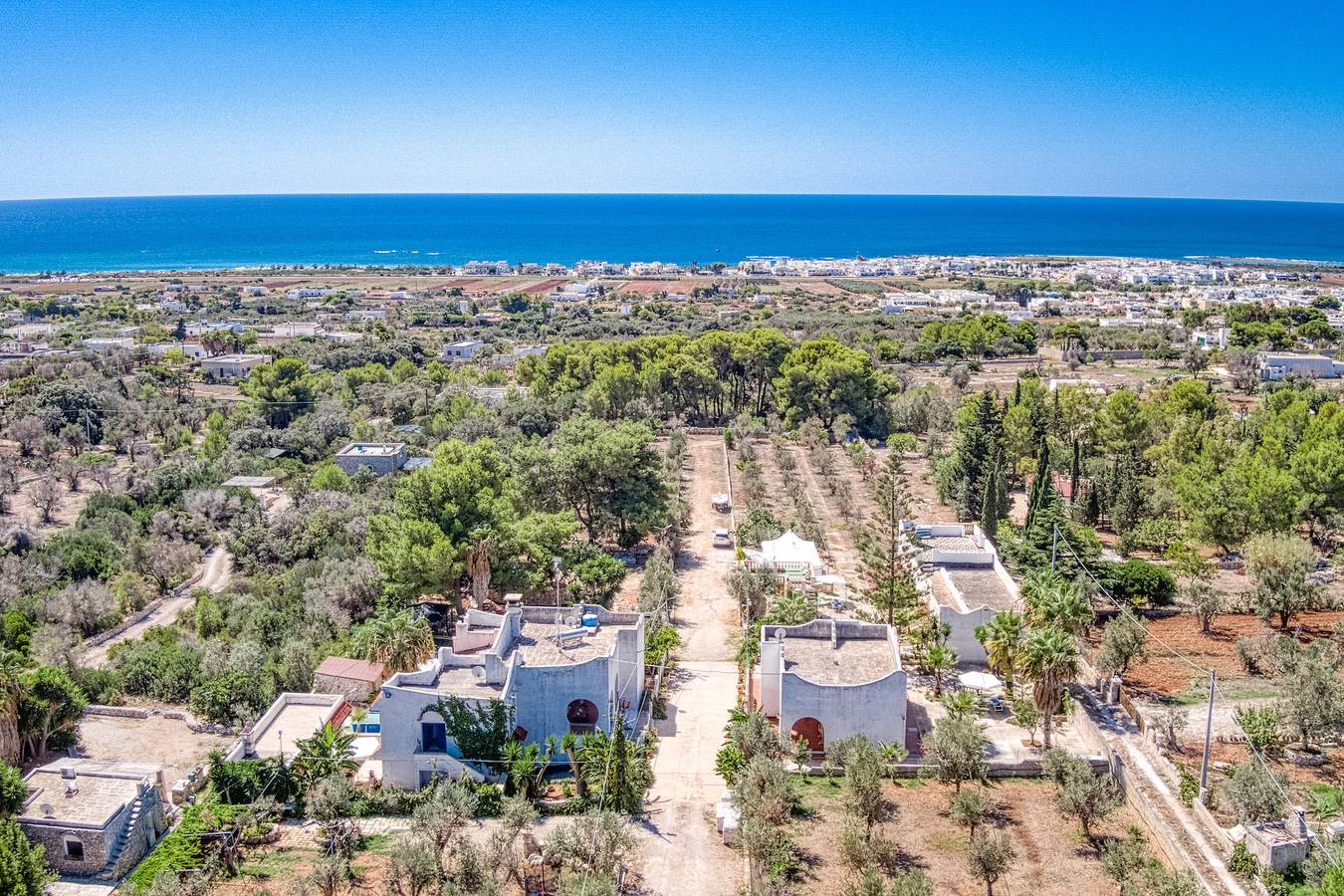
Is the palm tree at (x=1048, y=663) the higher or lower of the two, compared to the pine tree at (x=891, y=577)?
higher

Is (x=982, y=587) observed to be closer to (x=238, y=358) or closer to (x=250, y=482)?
(x=250, y=482)

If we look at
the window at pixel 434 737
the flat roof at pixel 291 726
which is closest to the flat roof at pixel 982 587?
the window at pixel 434 737

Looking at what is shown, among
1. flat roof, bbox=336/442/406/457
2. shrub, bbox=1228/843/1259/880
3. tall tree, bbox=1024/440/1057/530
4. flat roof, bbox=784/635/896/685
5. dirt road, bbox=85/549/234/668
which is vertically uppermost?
tall tree, bbox=1024/440/1057/530

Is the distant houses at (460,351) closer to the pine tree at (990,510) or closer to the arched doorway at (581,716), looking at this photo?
the pine tree at (990,510)

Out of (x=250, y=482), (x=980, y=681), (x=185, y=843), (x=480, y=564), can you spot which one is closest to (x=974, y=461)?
(x=980, y=681)

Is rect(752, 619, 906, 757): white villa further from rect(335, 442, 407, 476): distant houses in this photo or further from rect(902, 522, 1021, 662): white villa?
rect(335, 442, 407, 476): distant houses

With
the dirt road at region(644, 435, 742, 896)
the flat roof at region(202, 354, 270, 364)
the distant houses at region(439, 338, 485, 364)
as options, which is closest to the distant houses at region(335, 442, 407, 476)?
the dirt road at region(644, 435, 742, 896)

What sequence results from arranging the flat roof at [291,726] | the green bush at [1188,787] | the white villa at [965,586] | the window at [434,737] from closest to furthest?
the green bush at [1188,787]
the window at [434,737]
the flat roof at [291,726]
the white villa at [965,586]
